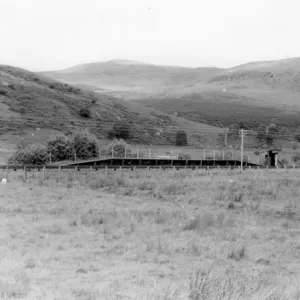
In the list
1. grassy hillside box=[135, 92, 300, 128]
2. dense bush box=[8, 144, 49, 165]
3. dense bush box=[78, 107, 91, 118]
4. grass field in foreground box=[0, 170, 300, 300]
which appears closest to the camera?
grass field in foreground box=[0, 170, 300, 300]

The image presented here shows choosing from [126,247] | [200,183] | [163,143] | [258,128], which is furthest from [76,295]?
[258,128]

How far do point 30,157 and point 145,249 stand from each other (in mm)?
43811

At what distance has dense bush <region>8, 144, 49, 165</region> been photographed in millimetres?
54438

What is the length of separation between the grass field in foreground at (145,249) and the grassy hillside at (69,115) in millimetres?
53401

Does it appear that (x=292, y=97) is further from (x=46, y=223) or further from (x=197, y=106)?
(x=46, y=223)

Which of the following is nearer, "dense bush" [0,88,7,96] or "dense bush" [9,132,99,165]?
"dense bush" [9,132,99,165]

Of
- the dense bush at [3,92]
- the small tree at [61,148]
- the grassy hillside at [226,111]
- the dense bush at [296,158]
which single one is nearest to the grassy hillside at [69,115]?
the dense bush at [3,92]

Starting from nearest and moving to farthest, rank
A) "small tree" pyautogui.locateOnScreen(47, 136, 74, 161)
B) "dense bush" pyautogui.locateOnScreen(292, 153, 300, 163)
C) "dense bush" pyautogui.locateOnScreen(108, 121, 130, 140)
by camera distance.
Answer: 1. "small tree" pyautogui.locateOnScreen(47, 136, 74, 161)
2. "dense bush" pyautogui.locateOnScreen(292, 153, 300, 163)
3. "dense bush" pyautogui.locateOnScreen(108, 121, 130, 140)

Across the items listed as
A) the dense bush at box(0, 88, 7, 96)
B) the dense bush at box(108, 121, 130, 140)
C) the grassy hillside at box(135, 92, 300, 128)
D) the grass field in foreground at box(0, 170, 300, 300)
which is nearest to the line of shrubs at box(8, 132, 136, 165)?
the dense bush at box(108, 121, 130, 140)

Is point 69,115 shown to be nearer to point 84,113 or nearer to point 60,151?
point 84,113

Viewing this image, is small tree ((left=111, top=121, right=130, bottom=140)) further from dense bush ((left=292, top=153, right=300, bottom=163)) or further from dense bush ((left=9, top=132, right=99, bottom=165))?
dense bush ((left=292, top=153, right=300, bottom=163))

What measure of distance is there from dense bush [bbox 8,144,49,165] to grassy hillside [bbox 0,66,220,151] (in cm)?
1600

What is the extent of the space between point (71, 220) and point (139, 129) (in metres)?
77.5

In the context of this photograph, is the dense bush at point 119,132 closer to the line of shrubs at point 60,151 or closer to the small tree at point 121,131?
the small tree at point 121,131
